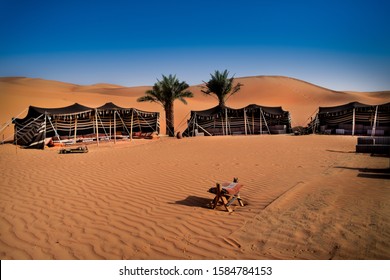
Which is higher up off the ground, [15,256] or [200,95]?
[200,95]

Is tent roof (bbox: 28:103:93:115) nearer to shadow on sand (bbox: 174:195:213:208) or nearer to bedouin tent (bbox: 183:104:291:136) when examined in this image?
bedouin tent (bbox: 183:104:291:136)

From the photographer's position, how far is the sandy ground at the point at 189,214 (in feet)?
13.8

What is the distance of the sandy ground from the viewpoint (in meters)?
4.19

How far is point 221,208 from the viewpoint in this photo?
20.2 ft

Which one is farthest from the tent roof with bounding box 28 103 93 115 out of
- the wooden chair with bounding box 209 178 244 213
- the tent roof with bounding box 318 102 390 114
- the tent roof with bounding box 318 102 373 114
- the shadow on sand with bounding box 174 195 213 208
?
the tent roof with bounding box 318 102 390 114

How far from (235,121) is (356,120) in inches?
448

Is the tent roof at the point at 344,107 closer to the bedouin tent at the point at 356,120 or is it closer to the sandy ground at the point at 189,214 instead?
the bedouin tent at the point at 356,120

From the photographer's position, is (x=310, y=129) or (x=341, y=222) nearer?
(x=341, y=222)

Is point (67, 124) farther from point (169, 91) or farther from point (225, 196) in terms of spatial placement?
point (225, 196)

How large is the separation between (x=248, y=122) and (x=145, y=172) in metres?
20.3

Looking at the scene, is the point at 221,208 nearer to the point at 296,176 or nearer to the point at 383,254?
the point at 383,254

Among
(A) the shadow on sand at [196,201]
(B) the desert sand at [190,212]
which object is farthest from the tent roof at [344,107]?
(A) the shadow on sand at [196,201]

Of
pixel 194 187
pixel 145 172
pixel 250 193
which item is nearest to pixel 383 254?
pixel 250 193

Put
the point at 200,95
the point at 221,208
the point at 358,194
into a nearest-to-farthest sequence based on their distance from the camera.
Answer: the point at 221,208 < the point at 358,194 < the point at 200,95
